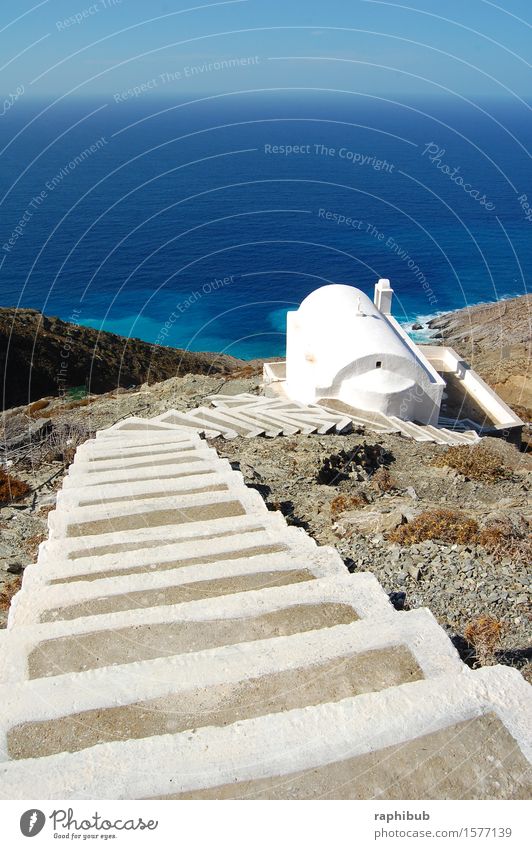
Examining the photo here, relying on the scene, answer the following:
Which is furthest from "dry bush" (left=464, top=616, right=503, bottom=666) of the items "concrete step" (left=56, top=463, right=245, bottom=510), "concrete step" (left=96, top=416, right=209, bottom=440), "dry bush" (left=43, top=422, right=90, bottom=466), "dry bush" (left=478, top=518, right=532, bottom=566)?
"dry bush" (left=43, top=422, right=90, bottom=466)

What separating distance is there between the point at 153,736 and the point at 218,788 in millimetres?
770

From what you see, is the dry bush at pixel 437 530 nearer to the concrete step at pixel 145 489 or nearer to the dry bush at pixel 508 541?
the dry bush at pixel 508 541

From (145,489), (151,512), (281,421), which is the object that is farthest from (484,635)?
(281,421)

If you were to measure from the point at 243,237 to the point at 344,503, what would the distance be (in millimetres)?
88499

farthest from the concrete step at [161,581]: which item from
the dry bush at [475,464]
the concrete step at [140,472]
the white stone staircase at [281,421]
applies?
the white stone staircase at [281,421]

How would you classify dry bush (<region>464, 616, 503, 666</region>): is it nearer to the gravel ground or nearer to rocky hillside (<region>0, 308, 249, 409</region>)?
the gravel ground

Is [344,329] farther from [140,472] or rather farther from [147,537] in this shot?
[147,537]

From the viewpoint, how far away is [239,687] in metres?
6.06

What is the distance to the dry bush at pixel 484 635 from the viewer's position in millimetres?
7502

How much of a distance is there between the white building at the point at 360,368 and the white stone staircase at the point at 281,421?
75cm

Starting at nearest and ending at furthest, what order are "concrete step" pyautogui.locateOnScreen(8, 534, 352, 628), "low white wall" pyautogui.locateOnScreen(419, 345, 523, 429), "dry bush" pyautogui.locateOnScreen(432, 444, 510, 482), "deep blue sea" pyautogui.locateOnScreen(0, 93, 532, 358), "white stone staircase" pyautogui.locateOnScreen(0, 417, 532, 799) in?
"white stone staircase" pyautogui.locateOnScreen(0, 417, 532, 799) < "concrete step" pyautogui.locateOnScreen(8, 534, 352, 628) < "dry bush" pyautogui.locateOnScreen(432, 444, 510, 482) < "low white wall" pyautogui.locateOnScreen(419, 345, 523, 429) < "deep blue sea" pyautogui.locateOnScreen(0, 93, 532, 358)

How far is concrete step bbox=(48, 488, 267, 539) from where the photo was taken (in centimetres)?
1032

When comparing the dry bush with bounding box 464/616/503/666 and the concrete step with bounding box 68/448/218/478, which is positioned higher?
the concrete step with bounding box 68/448/218/478

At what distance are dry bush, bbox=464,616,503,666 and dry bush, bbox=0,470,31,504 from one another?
1135 cm
